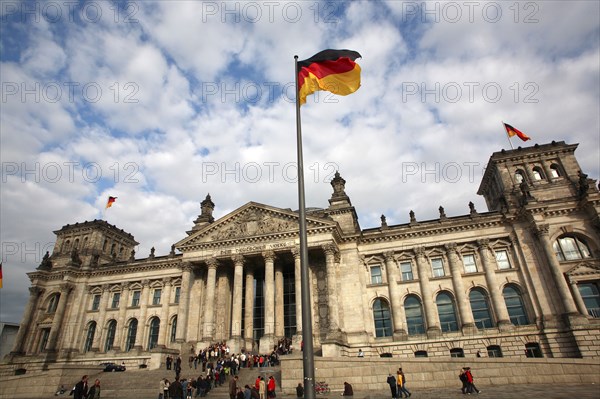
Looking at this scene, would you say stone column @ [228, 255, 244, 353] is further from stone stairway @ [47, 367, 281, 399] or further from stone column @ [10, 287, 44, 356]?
stone column @ [10, 287, 44, 356]

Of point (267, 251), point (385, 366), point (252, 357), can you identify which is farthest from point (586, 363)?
point (267, 251)

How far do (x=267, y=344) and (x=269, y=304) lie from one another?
3.65 metres

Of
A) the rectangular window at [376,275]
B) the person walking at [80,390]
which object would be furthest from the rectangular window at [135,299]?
the rectangular window at [376,275]

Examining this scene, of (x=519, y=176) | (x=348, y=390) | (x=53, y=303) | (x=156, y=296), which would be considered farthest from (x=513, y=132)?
(x=53, y=303)

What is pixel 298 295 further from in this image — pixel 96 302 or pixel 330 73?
pixel 96 302

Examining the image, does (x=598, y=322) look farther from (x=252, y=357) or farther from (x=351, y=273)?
(x=252, y=357)

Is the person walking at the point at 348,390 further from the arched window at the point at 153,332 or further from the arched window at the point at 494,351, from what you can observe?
the arched window at the point at 153,332

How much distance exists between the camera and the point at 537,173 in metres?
39.7

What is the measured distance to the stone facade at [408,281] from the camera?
32.8 m

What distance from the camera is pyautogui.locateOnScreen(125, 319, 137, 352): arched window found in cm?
4513

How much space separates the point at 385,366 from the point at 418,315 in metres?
14.7

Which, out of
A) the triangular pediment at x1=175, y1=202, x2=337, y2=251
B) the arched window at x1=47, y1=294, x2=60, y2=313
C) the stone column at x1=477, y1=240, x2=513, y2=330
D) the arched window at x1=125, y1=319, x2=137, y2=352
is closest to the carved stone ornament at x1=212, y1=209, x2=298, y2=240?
the triangular pediment at x1=175, y1=202, x2=337, y2=251

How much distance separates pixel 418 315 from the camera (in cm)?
3619

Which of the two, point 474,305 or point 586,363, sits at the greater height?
point 474,305
